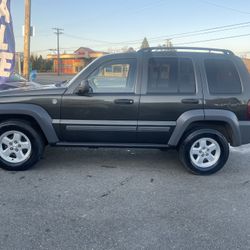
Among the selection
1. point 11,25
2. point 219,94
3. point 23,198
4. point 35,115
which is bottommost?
point 23,198

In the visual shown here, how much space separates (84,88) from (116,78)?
558mm

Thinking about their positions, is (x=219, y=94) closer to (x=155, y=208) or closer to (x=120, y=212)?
(x=155, y=208)

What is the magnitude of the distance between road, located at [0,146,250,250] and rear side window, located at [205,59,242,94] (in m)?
1.34

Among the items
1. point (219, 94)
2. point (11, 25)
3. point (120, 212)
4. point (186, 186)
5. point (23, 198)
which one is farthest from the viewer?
point (11, 25)

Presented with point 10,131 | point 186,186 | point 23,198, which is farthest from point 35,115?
point 186,186

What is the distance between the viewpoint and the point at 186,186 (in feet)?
14.8

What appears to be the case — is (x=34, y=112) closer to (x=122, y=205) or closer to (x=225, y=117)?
(x=122, y=205)

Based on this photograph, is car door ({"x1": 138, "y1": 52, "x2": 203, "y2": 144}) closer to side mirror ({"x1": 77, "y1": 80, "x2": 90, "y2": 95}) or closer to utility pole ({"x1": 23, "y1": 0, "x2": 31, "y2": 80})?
side mirror ({"x1": 77, "y1": 80, "x2": 90, "y2": 95})

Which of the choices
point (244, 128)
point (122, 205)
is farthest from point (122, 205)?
point (244, 128)

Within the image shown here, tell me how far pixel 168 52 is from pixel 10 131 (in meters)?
2.69

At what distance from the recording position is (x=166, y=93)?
4.82 metres

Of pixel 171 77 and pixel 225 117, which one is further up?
pixel 171 77

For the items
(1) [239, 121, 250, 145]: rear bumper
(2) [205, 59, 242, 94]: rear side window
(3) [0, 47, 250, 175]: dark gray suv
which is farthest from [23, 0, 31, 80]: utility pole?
(1) [239, 121, 250, 145]: rear bumper

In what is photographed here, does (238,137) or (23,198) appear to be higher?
(238,137)
